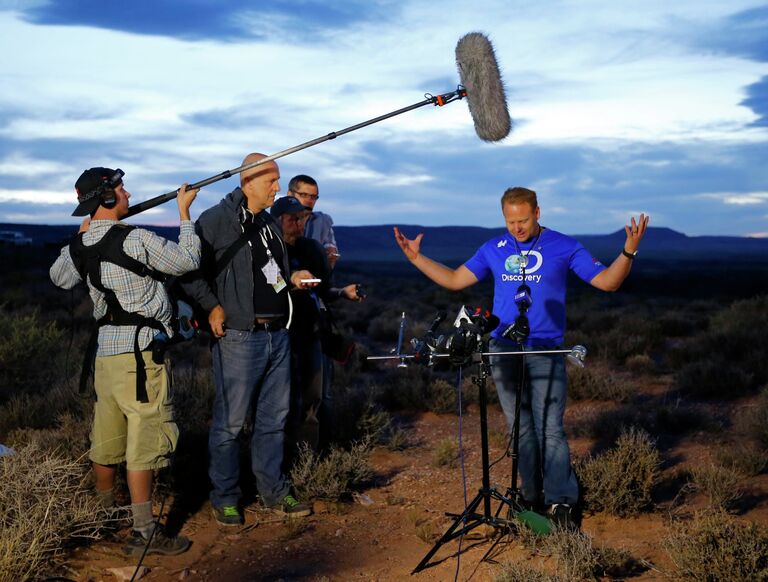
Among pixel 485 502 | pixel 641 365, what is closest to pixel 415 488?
pixel 485 502

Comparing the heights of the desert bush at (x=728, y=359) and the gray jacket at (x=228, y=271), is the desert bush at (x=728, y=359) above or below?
below

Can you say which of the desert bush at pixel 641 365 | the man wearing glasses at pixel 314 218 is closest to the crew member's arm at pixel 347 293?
the man wearing glasses at pixel 314 218

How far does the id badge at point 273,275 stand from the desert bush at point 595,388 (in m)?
5.77

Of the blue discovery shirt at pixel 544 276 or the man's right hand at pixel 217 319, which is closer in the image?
the blue discovery shirt at pixel 544 276

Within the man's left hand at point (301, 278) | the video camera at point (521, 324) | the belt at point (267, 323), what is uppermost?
the man's left hand at point (301, 278)

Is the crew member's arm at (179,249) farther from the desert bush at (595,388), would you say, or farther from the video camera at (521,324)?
the desert bush at (595,388)

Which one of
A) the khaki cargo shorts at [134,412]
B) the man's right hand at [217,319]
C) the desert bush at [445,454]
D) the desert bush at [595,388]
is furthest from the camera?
the desert bush at [595,388]

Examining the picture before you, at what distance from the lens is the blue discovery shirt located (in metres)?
5.18

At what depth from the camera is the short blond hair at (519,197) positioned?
5.11 m

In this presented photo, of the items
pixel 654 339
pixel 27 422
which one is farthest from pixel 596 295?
pixel 27 422

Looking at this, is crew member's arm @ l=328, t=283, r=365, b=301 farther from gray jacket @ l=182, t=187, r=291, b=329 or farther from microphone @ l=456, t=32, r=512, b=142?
microphone @ l=456, t=32, r=512, b=142

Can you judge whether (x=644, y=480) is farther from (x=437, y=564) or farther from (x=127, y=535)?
(x=127, y=535)

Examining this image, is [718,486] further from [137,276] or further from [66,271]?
[66,271]

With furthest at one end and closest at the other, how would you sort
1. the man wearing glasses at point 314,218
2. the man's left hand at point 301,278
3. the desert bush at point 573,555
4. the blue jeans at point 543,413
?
1. the man wearing glasses at point 314,218
2. the man's left hand at point 301,278
3. the blue jeans at point 543,413
4. the desert bush at point 573,555
